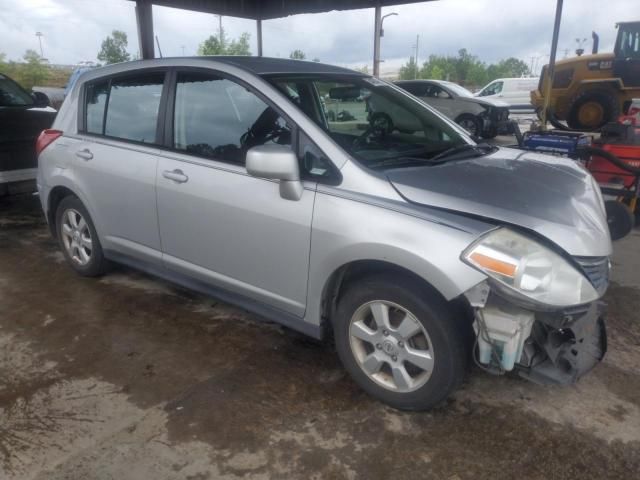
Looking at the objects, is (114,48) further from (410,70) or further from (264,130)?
(264,130)

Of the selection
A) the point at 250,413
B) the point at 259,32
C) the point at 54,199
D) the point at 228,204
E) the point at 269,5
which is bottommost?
the point at 250,413

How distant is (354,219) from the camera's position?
2428 mm

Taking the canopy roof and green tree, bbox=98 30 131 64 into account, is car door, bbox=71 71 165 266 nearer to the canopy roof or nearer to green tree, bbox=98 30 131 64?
the canopy roof

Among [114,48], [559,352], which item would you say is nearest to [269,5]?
[559,352]

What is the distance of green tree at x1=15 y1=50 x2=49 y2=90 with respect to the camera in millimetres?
31258

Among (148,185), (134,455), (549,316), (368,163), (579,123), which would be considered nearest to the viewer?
(549,316)

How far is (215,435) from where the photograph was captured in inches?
95.6

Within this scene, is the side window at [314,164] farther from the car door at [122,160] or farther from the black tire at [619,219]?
the black tire at [619,219]

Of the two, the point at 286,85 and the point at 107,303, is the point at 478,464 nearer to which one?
the point at 286,85

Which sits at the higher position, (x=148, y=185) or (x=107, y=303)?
(x=148, y=185)

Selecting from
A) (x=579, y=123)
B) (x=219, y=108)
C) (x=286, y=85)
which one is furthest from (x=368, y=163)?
(x=579, y=123)

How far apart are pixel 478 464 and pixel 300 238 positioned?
1310 mm

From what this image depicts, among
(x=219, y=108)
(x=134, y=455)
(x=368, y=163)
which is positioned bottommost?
(x=134, y=455)

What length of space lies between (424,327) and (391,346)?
23 cm
